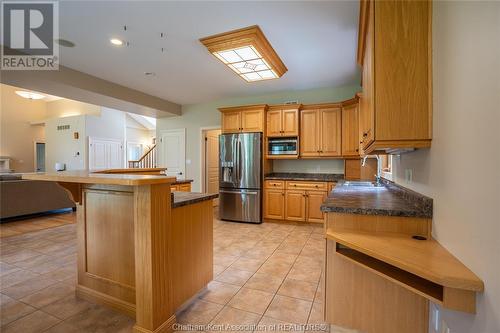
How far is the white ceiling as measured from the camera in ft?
7.55

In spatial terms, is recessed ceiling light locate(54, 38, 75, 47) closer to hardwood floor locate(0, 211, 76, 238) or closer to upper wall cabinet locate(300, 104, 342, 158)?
hardwood floor locate(0, 211, 76, 238)

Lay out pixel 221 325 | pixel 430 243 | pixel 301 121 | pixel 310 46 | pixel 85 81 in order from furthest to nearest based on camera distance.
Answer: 1. pixel 301 121
2. pixel 85 81
3. pixel 310 46
4. pixel 221 325
5. pixel 430 243

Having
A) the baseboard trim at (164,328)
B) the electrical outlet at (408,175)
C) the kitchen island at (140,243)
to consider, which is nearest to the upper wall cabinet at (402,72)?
the electrical outlet at (408,175)

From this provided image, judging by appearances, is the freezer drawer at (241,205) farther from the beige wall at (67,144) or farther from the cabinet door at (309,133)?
the beige wall at (67,144)

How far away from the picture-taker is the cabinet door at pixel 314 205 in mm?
4314

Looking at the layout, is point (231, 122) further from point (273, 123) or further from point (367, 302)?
point (367, 302)

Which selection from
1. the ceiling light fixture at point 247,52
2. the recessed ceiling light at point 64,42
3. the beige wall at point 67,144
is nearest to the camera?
the ceiling light fixture at point 247,52

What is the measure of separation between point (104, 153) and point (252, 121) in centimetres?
671

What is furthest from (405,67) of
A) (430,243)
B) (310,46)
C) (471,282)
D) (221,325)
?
(221,325)

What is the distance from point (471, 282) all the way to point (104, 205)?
221 centimetres

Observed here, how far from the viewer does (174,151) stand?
625 centimetres

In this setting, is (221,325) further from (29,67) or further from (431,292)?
(29,67)

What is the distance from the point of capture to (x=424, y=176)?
1.59 metres

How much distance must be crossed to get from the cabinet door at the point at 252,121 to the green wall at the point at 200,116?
601mm
